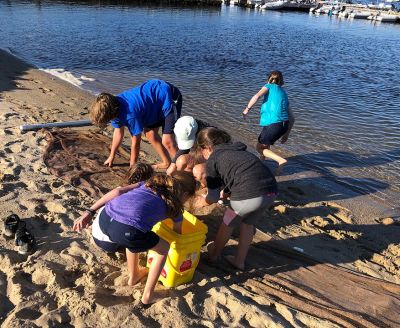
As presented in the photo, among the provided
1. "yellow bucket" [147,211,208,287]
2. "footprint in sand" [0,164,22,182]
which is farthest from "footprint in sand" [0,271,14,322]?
"footprint in sand" [0,164,22,182]

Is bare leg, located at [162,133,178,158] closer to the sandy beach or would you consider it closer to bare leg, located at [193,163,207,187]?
the sandy beach

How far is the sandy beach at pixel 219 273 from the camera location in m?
3.14

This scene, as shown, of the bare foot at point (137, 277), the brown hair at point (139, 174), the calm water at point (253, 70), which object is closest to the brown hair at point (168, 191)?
the brown hair at point (139, 174)

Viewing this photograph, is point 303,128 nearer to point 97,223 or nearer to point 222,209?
point 222,209

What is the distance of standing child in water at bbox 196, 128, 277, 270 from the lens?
3533 mm

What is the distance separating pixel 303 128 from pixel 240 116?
1565mm

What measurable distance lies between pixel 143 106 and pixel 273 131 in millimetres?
2202

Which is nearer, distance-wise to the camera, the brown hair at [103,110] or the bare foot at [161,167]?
the brown hair at [103,110]

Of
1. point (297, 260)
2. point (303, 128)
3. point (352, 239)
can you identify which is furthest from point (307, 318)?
point (303, 128)

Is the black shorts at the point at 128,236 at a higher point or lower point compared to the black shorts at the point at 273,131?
higher

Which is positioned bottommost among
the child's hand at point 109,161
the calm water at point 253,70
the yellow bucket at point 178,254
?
the calm water at point 253,70

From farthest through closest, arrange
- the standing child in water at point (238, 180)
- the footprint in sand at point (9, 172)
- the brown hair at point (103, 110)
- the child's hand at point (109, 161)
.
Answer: the child's hand at point (109, 161), the footprint in sand at point (9, 172), the brown hair at point (103, 110), the standing child in water at point (238, 180)

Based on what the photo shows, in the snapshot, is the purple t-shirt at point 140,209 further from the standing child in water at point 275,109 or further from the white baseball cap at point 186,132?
the standing child in water at point 275,109

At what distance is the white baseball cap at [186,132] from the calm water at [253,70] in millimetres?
3126
